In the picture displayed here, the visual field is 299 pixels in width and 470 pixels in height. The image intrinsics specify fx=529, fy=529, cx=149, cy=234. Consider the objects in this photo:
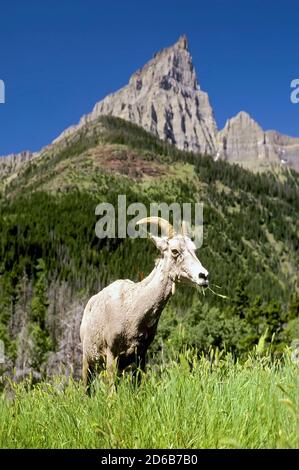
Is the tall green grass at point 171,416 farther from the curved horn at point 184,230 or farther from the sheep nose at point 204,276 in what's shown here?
the curved horn at point 184,230

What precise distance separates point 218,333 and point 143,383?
5620cm

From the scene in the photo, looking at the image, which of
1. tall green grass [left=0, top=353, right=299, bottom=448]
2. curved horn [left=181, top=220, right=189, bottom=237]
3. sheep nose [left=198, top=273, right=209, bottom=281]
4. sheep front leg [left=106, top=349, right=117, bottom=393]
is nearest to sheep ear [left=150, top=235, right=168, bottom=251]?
curved horn [left=181, top=220, right=189, bottom=237]

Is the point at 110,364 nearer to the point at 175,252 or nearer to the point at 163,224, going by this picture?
the point at 175,252

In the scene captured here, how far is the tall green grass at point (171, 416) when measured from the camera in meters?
4.00

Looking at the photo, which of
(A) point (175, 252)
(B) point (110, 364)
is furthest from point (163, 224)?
(B) point (110, 364)

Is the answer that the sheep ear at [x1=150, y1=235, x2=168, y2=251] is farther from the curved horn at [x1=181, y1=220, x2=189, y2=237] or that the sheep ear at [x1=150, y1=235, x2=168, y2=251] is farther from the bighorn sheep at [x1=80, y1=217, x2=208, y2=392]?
the curved horn at [x1=181, y1=220, x2=189, y2=237]

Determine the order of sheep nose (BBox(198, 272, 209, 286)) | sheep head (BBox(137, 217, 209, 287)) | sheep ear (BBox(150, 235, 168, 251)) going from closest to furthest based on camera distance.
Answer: sheep nose (BBox(198, 272, 209, 286)) < sheep head (BBox(137, 217, 209, 287)) < sheep ear (BBox(150, 235, 168, 251))

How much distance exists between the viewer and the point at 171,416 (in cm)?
426

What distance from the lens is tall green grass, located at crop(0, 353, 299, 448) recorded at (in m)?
4.00

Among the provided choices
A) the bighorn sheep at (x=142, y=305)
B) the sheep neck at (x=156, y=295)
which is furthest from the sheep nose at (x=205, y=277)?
the sheep neck at (x=156, y=295)

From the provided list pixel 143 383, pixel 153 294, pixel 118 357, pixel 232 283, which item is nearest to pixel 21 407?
pixel 143 383
